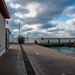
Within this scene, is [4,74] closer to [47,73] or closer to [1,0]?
[47,73]

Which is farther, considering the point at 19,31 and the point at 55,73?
the point at 19,31

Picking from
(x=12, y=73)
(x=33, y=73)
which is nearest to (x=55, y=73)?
(x=33, y=73)

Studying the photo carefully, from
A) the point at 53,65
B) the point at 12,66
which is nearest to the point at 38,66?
the point at 53,65

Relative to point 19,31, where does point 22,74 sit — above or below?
below

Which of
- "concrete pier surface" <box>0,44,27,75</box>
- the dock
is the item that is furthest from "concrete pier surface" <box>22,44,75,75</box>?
"concrete pier surface" <box>0,44,27,75</box>

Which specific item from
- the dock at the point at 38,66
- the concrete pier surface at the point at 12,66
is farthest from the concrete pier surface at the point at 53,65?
the concrete pier surface at the point at 12,66

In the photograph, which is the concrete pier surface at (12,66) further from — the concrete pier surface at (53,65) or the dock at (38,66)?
the concrete pier surface at (53,65)

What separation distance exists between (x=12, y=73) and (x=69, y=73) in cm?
300

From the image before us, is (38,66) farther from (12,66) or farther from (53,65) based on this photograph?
(12,66)

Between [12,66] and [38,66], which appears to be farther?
[38,66]

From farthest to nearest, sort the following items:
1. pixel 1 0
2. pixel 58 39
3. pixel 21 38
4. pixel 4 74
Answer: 1. pixel 58 39
2. pixel 21 38
3. pixel 1 0
4. pixel 4 74

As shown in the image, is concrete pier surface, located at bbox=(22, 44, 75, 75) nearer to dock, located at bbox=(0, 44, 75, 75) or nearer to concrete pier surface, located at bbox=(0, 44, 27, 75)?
dock, located at bbox=(0, 44, 75, 75)

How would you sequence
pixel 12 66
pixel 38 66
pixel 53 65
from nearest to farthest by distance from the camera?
pixel 12 66 < pixel 38 66 < pixel 53 65

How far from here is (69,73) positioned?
34.9ft
